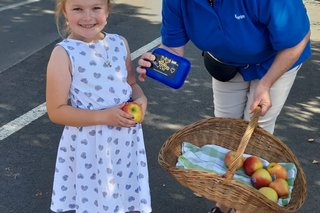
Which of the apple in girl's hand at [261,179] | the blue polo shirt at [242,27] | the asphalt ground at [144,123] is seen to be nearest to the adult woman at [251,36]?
the blue polo shirt at [242,27]

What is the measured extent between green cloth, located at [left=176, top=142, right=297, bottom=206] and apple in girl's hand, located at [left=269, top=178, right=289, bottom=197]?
0.09 feet

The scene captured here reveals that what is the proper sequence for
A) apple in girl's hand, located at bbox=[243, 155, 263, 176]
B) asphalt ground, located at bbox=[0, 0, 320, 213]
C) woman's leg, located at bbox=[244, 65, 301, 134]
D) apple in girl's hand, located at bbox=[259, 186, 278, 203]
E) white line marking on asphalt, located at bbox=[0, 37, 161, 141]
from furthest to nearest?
white line marking on asphalt, located at bbox=[0, 37, 161, 141] → asphalt ground, located at bbox=[0, 0, 320, 213] → woman's leg, located at bbox=[244, 65, 301, 134] → apple in girl's hand, located at bbox=[243, 155, 263, 176] → apple in girl's hand, located at bbox=[259, 186, 278, 203]

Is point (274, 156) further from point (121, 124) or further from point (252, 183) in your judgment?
point (121, 124)

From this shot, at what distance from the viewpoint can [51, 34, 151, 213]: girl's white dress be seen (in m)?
2.40

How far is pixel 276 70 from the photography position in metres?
2.55

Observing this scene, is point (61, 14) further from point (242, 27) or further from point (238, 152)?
point (238, 152)

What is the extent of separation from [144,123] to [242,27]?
2269 millimetres

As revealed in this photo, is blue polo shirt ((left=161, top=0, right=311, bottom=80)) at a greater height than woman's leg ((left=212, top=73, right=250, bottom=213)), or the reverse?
blue polo shirt ((left=161, top=0, right=311, bottom=80))

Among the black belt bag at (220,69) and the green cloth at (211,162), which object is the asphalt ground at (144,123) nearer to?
the green cloth at (211,162)

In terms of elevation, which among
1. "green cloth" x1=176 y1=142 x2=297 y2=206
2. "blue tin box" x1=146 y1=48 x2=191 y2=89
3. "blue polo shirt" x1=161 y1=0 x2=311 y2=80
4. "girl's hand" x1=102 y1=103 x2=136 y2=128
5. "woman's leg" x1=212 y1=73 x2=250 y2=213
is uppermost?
"blue polo shirt" x1=161 y1=0 x2=311 y2=80

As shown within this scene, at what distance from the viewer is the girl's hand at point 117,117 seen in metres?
2.33

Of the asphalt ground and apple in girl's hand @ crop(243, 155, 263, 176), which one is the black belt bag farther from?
the asphalt ground

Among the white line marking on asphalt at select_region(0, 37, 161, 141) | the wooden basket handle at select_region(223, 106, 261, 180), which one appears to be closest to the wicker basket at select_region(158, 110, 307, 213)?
the wooden basket handle at select_region(223, 106, 261, 180)

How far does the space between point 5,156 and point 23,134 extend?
0.36 meters
